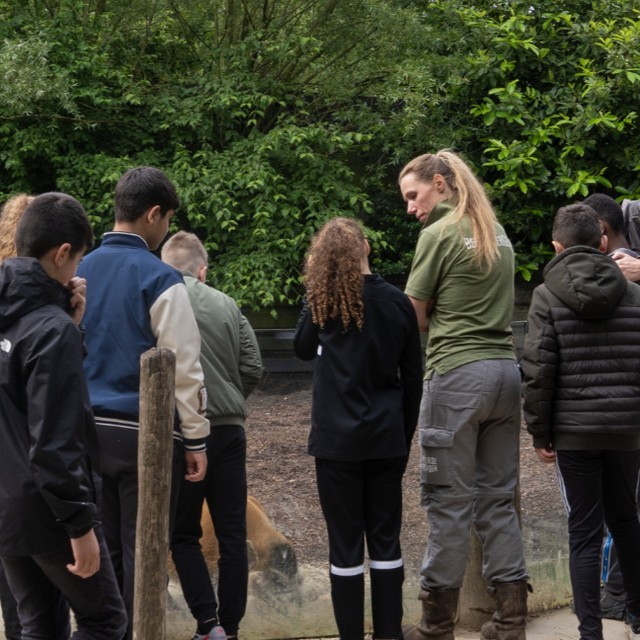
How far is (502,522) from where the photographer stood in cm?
460

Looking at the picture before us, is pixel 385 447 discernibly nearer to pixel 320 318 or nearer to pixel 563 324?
pixel 320 318

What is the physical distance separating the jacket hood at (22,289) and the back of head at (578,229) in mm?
2306

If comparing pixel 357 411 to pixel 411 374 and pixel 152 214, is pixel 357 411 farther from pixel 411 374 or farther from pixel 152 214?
pixel 152 214

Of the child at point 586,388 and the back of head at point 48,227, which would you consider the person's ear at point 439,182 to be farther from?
the back of head at point 48,227

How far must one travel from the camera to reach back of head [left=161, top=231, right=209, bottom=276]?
4805 millimetres

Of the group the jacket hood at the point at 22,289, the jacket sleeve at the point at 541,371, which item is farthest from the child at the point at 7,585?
the jacket sleeve at the point at 541,371

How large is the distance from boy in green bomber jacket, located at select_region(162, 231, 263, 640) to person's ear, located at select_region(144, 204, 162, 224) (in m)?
0.65

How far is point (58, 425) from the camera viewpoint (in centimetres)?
304

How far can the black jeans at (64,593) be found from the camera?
3.20 meters

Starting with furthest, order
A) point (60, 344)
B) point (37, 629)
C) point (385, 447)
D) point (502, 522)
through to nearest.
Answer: point (502, 522) → point (385, 447) → point (37, 629) → point (60, 344)

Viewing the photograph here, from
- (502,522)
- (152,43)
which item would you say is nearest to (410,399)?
(502,522)

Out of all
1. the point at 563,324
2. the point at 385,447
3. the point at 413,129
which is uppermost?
the point at 413,129

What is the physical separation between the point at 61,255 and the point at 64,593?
1067mm

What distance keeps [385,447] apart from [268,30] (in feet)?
18.9
